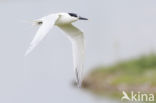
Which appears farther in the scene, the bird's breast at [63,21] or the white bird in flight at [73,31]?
the bird's breast at [63,21]

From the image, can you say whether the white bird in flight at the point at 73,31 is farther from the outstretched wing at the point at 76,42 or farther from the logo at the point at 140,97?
the logo at the point at 140,97

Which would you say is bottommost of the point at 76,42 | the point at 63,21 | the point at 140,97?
the point at 140,97

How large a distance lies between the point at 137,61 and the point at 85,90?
3.60 feet

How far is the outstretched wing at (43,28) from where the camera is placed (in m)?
4.56

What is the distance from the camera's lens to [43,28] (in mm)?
5000

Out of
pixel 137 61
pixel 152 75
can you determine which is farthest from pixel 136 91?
pixel 137 61

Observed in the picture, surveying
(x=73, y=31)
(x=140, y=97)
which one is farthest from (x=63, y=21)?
(x=140, y=97)

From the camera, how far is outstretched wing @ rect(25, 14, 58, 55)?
4.56 metres

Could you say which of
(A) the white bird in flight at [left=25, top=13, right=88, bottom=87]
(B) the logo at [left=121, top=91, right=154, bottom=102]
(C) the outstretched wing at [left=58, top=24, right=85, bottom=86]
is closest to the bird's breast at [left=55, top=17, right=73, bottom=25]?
(A) the white bird in flight at [left=25, top=13, right=88, bottom=87]

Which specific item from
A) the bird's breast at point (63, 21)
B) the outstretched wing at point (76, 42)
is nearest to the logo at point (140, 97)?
the outstretched wing at point (76, 42)

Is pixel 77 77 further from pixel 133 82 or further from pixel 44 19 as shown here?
pixel 133 82

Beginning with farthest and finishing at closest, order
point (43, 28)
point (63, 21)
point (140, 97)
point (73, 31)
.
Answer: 1. point (140, 97)
2. point (73, 31)
3. point (63, 21)
4. point (43, 28)

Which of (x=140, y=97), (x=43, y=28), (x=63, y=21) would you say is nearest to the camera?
(x=43, y=28)

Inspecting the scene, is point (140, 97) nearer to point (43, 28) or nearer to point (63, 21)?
point (63, 21)
